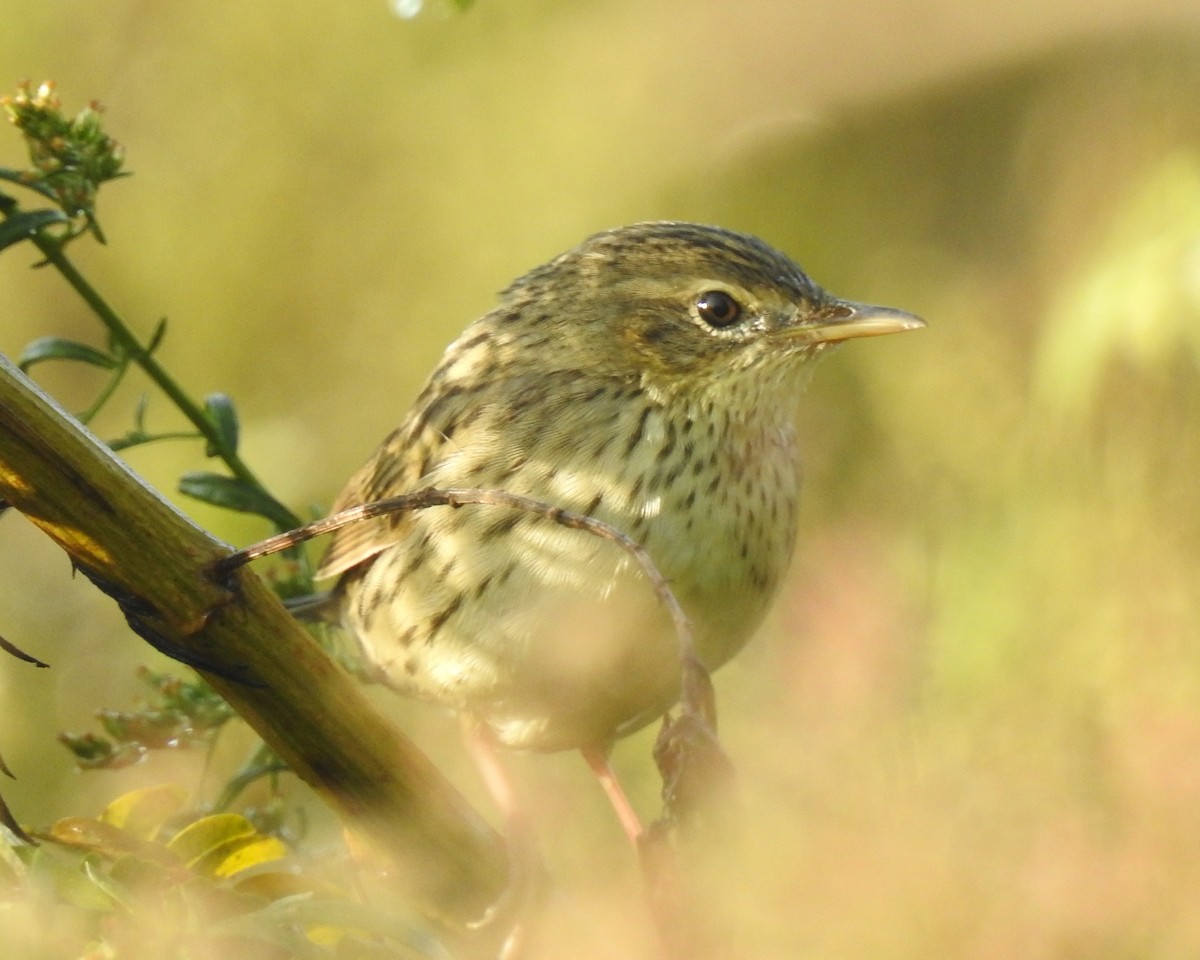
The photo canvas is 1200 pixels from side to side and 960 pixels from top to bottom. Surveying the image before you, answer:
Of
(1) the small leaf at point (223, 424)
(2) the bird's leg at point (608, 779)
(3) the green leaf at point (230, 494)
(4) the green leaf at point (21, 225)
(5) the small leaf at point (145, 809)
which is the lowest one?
(2) the bird's leg at point (608, 779)

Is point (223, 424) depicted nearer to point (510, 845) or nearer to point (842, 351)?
point (510, 845)

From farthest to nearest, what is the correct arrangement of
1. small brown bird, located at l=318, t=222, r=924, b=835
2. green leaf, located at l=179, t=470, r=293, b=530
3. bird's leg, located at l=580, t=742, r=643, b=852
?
bird's leg, located at l=580, t=742, r=643, b=852
small brown bird, located at l=318, t=222, r=924, b=835
green leaf, located at l=179, t=470, r=293, b=530

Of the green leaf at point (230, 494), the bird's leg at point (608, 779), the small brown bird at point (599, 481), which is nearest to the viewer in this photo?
the green leaf at point (230, 494)

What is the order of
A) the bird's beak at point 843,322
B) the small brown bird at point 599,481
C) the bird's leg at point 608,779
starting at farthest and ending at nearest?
the bird's beak at point 843,322 → the bird's leg at point 608,779 → the small brown bird at point 599,481

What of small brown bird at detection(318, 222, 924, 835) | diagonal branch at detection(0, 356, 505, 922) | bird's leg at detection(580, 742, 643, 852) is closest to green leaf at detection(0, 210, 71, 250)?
diagonal branch at detection(0, 356, 505, 922)

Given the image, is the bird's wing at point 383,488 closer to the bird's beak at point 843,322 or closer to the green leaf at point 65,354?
the bird's beak at point 843,322

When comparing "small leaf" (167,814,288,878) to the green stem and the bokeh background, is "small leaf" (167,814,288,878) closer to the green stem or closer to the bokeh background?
the bokeh background

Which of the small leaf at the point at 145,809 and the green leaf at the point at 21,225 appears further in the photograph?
the green leaf at the point at 21,225

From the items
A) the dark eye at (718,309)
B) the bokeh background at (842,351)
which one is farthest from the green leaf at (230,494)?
the dark eye at (718,309)
